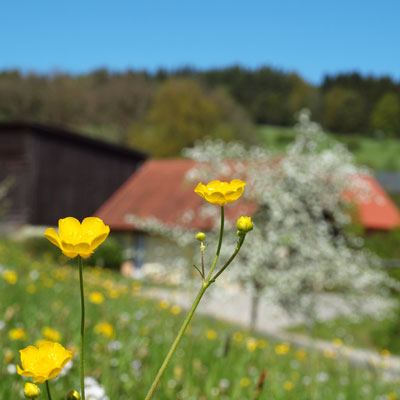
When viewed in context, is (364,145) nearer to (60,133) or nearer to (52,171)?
(60,133)

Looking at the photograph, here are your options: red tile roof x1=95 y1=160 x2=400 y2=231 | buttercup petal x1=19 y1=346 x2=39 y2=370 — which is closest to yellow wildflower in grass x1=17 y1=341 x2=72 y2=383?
buttercup petal x1=19 y1=346 x2=39 y2=370

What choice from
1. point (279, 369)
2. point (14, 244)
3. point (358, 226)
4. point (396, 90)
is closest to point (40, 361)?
point (279, 369)

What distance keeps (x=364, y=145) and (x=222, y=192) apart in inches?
2685

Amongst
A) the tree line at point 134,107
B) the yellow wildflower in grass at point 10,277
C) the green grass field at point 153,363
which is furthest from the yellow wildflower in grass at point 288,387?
the tree line at point 134,107

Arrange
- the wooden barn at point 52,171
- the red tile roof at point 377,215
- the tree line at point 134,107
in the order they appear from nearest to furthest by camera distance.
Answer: the wooden barn at point 52,171 < the red tile roof at point 377,215 < the tree line at point 134,107

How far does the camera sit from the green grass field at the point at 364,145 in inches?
2325

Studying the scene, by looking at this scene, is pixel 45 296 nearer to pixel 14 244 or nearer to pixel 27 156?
pixel 14 244

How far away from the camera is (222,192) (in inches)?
40.7

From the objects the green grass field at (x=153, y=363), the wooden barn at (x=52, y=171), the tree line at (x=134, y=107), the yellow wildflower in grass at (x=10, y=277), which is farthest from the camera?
the tree line at (x=134, y=107)

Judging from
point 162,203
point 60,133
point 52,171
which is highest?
point 60,133

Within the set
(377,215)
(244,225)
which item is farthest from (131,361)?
(377,215)

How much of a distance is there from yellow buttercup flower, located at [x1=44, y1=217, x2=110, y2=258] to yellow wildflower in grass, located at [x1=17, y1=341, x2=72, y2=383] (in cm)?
18

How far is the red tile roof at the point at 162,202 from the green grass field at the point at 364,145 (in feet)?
114

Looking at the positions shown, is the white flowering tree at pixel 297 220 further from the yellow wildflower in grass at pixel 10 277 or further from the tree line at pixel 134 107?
the tree line at pixel 134 107
